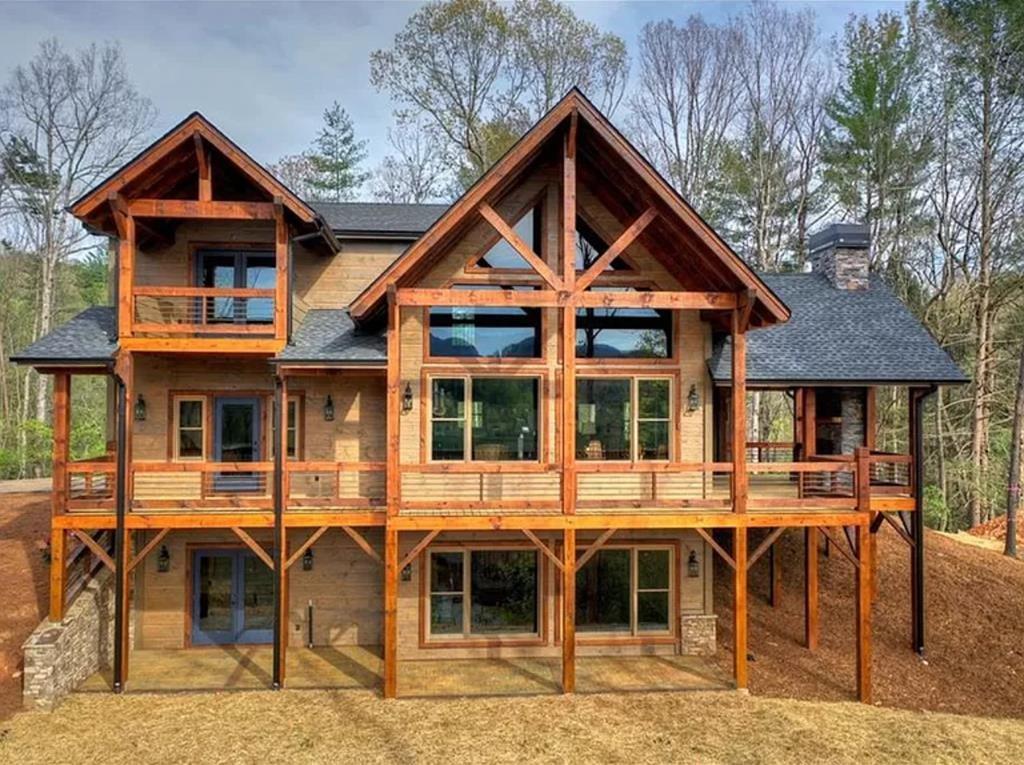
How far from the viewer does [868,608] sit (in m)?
9.89

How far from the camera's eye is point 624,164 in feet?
32.0

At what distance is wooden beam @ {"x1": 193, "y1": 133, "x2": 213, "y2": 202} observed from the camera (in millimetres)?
10109

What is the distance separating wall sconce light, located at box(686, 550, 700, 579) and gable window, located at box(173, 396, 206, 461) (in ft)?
30.2

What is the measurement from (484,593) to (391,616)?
2357 mm

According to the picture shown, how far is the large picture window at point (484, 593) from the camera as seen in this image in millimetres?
11359

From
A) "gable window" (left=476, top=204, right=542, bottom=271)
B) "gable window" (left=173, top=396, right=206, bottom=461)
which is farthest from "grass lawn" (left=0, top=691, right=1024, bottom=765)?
"gable window" (left=476, top=204, right=542, bottom=271)

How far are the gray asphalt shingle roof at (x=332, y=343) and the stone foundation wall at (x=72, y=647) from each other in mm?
5165

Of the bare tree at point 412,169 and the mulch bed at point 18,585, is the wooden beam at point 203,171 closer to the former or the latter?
the mulch bed at point 18,585

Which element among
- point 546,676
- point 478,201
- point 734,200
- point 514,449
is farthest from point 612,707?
point 734,200

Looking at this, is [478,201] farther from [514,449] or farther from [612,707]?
[612,707]

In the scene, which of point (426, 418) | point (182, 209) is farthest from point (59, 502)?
point (426, 418)

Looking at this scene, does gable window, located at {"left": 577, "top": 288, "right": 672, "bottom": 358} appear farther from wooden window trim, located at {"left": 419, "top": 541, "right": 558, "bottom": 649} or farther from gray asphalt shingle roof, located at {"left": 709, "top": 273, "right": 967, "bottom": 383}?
wooden window trim, located at {"left": 419, "top": 541, "right": 558, "bottom": 649}

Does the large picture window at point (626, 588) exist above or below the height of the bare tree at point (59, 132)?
below

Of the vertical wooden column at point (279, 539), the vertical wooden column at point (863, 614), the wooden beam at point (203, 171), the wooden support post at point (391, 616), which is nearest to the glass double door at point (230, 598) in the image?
the vertical wooden column at point (279, 539)
